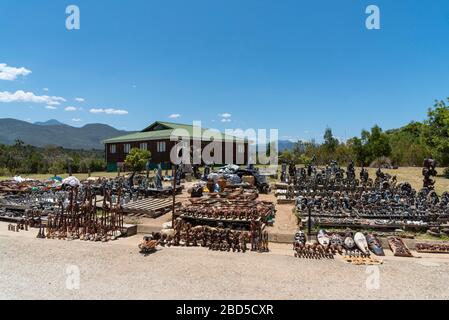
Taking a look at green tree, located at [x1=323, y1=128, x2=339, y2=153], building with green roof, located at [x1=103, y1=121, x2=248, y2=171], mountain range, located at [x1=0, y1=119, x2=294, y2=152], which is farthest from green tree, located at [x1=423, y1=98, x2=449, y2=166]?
mountain range, located at [x1=0, y1=119, x2=294, y2=152]

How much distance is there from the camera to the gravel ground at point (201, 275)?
20.2ft

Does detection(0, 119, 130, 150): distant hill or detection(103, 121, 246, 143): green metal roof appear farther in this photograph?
detection(0, 119, 130, 150): distant hill

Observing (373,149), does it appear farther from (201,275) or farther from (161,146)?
(201,275)

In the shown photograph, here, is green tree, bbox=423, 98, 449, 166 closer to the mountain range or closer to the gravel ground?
the gravel ground

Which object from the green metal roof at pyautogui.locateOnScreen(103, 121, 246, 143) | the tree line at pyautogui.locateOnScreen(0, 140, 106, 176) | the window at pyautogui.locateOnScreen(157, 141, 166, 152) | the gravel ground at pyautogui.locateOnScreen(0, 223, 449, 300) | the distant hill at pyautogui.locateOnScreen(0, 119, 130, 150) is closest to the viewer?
the gravel ground at pyautogui.locateOnScreen(0, 223, 449, 300)

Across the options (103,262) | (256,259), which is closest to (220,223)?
(256,259)

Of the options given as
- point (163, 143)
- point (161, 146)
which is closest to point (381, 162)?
point (163, 143)

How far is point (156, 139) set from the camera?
1356 inches

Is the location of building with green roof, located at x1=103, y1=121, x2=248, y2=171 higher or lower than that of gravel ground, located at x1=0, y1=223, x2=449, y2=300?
higher

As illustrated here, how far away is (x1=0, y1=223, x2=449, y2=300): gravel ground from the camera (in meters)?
6.17

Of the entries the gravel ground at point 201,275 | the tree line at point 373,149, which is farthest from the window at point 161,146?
the gravel ground at point 201,275

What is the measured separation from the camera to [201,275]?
7.16m

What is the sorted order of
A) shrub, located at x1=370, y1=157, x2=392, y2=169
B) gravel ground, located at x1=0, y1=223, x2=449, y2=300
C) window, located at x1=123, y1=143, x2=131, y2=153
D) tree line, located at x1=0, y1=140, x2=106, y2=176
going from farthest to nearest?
1. window, located at x1=123, y1=143, x2=131, y2=153
2. tree line, located at x1=0, y1=140, x2=106, y2=176
3. shrub, located at x1=370, y1=157, x2=392, y2=169
4. gravel ground, located at x1=0, y1=223, x2=449, y2=300
